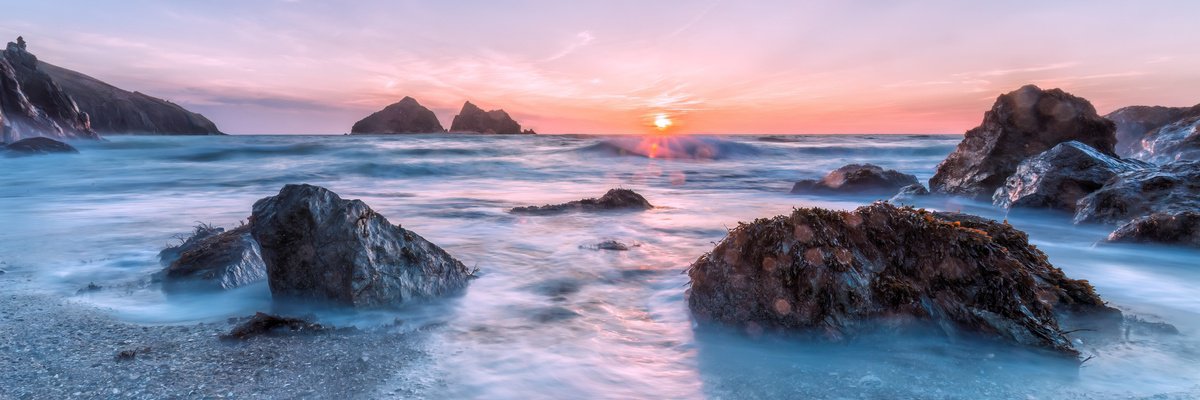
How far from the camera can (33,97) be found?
43.1 metres

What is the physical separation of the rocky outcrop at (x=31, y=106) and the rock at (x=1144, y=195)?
1584 inches

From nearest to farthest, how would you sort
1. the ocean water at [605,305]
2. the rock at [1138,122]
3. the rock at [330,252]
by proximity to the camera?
1. the ocean water at [605,305]
2. the rock at [330,252]
3. the rock at [1138,122]

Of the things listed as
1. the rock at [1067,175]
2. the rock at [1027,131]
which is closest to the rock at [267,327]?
the rock at [1067,175]

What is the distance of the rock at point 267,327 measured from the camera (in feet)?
10.2

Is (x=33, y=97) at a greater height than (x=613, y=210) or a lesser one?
greater

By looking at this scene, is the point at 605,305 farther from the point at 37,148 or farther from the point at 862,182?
the point at 37,148

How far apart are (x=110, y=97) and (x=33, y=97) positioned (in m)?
46.1

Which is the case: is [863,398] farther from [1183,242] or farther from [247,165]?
[247,165]

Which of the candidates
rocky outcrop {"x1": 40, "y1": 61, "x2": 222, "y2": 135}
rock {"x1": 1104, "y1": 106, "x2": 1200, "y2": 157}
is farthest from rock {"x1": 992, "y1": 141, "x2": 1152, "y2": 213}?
rocky outcrop {"x1": 40, "y1": 61, "x2": 222, "y2": 135}

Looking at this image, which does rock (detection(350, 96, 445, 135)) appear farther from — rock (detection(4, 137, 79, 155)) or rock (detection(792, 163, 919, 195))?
rock (detection(792, 163, 919, 195))

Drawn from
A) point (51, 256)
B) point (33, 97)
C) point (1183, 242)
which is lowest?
point (51, 256)

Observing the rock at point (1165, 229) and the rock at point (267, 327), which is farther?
the rock at point (1165, 229)

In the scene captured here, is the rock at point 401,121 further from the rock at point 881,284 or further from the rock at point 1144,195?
the rock at point 881,284

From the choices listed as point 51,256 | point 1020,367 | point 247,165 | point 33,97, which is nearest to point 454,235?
point 51,256
